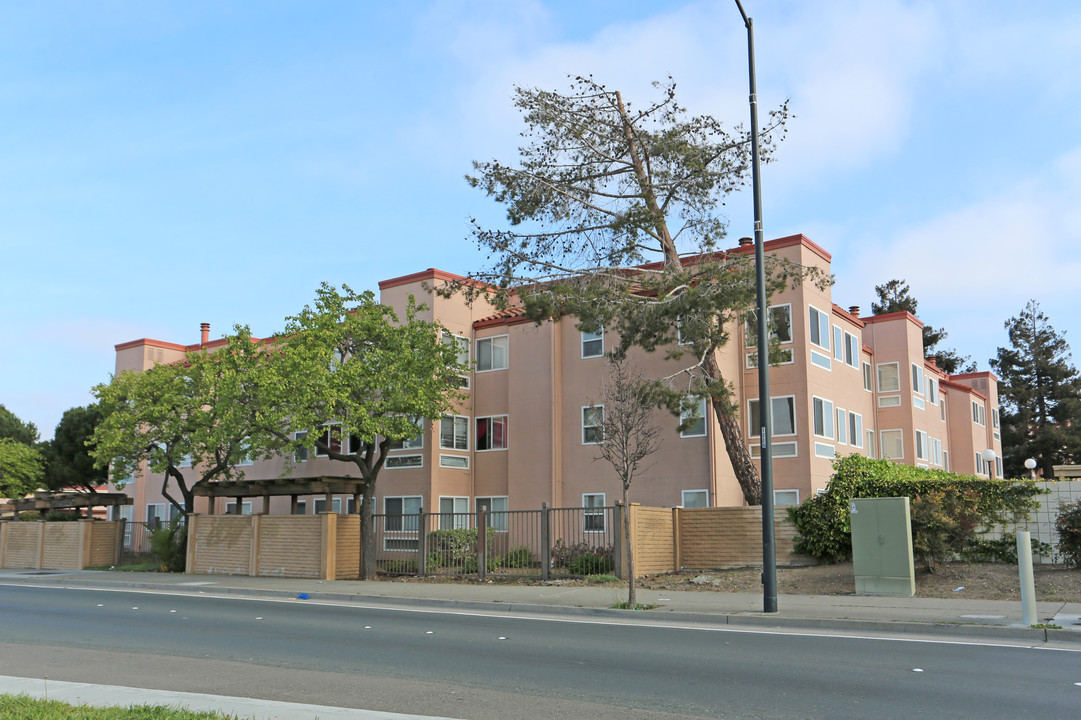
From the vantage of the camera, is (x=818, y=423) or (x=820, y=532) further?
(x=818, y=423)

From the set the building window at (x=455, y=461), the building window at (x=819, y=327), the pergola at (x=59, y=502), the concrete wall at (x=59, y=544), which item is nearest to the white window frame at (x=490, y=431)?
the building window at (x=455, y=461)

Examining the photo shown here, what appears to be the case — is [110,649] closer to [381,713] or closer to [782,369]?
[381,713]

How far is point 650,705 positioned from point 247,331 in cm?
2331

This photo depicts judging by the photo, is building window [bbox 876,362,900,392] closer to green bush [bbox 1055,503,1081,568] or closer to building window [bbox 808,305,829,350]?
building window [bbox 808,305,829,350]

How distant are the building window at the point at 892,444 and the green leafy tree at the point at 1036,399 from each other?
80.3 feet

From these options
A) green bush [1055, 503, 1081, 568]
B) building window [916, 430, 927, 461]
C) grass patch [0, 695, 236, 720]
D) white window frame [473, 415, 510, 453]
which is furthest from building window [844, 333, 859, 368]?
grass patch [0, 695, 236, 720]

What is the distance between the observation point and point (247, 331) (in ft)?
93.0

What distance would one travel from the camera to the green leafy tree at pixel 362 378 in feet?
79.8

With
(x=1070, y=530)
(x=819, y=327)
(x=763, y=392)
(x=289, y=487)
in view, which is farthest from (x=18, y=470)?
(x=1070, y=530)

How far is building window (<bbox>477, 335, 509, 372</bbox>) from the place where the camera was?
32.1 m

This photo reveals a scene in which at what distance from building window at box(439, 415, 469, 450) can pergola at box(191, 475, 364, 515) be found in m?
3.70

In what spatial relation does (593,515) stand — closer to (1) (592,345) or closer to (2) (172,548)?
(1) (592,345)

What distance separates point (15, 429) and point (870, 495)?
66895 millimetres

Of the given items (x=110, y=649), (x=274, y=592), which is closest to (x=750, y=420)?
(x=274, y=592)
